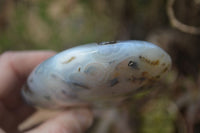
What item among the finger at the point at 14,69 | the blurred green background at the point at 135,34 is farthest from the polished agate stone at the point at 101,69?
the blurred green background at the point at 135,34

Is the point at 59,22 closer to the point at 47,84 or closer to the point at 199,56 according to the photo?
the point at 199,56

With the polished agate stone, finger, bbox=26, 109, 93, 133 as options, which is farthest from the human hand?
the polished agate stone

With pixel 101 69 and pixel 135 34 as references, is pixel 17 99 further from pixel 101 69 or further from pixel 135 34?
pixel 135 34

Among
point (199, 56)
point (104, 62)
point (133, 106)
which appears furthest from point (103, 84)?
point (199, 56)

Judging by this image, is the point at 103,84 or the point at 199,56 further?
the point at 199,56

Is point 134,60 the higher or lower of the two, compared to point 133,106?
higher

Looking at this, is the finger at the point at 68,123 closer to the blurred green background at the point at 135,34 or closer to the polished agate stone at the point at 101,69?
the polished agate stone at the point at 101,69

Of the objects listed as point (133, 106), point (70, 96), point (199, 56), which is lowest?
point (133, 106)
